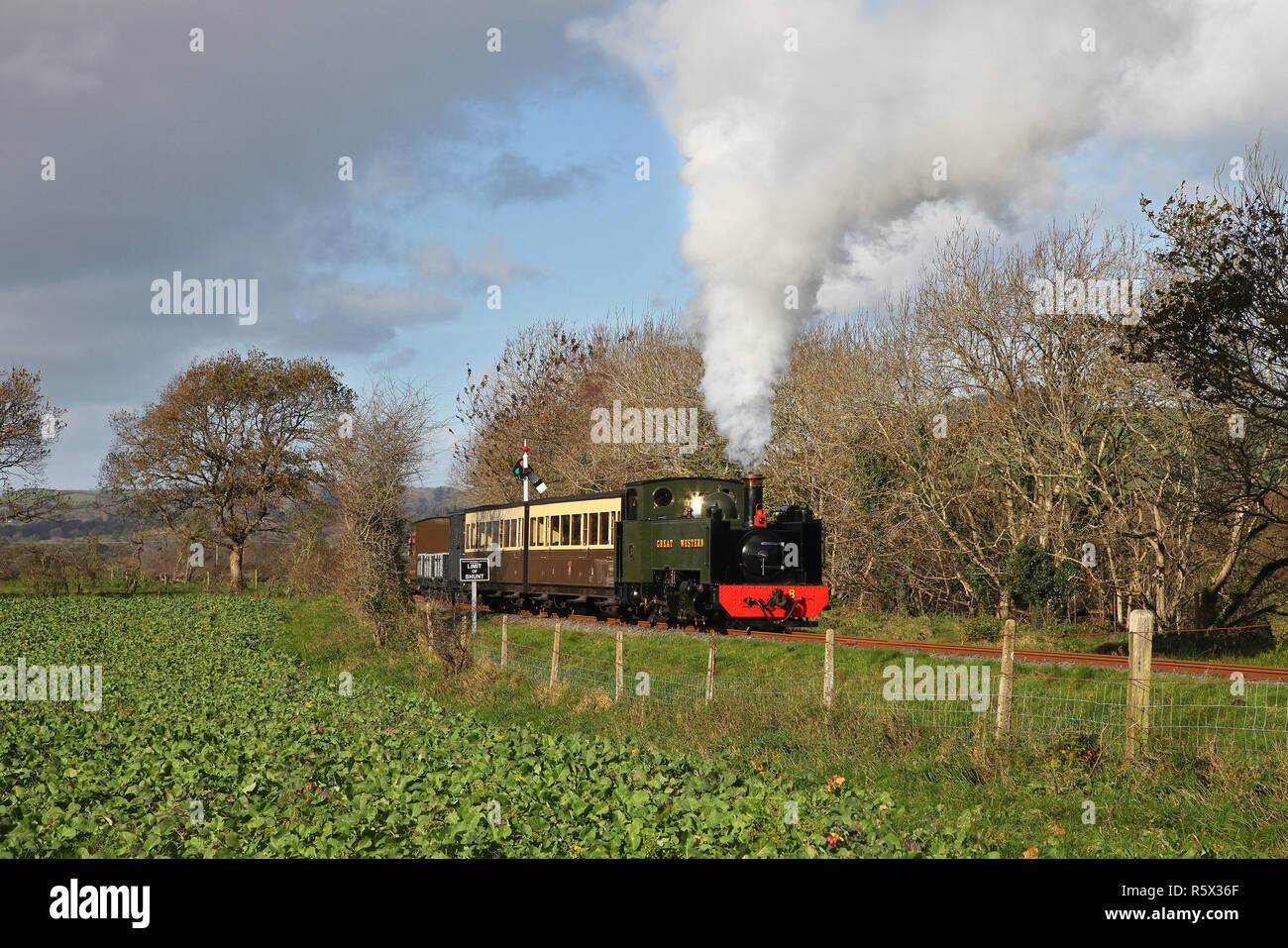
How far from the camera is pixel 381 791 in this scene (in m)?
8.54

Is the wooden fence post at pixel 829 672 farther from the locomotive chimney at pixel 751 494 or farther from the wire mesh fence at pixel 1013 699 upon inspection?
the locomotive chimney at pixel 751 494

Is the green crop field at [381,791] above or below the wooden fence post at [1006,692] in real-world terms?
below

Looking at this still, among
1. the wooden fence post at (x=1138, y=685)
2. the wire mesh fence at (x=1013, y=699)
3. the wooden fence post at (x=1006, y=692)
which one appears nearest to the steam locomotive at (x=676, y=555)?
the wire mesh fence at (x=1013, y=699)

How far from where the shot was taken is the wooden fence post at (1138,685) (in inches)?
362

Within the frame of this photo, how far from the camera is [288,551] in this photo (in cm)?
5016

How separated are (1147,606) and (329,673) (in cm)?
1800

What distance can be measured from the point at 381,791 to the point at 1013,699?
286 inches

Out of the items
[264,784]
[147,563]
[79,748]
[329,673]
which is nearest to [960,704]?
[264,784]

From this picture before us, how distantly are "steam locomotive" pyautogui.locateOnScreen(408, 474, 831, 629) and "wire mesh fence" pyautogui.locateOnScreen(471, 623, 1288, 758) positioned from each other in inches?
140

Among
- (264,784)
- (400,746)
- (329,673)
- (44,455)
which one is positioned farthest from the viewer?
(44,455)

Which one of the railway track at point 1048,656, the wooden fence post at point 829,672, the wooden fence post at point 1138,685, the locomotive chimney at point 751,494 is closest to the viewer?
the wooden fence post at point 1138,685

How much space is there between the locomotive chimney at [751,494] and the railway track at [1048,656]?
2537 mm

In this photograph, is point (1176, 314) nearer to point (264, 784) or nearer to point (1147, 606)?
point (1147, 606)

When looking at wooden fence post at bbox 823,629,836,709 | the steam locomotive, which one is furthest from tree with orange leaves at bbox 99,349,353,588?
wooden fence post at bbox 823,629,836,709
